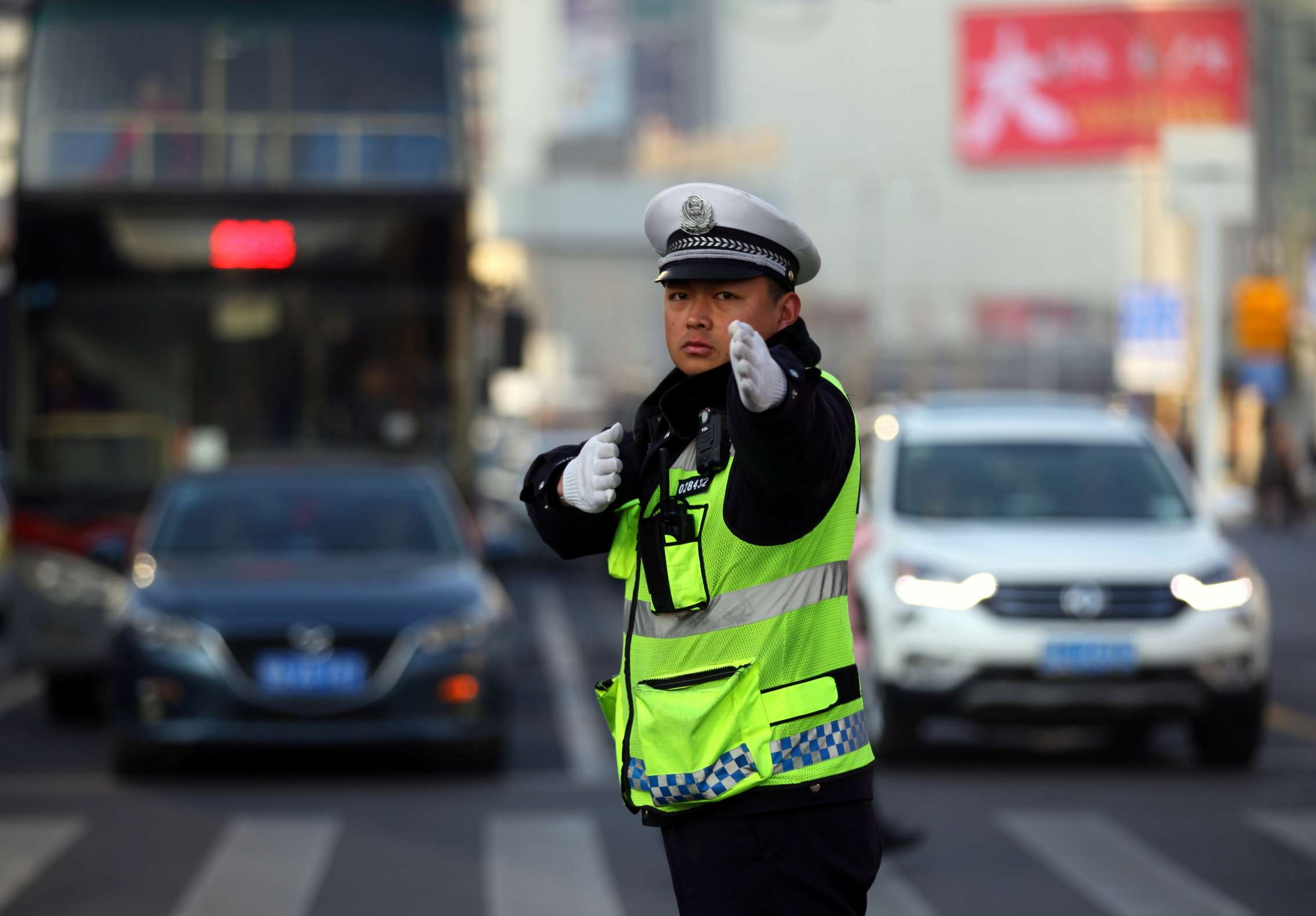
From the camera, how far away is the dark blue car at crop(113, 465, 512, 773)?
10766 mm

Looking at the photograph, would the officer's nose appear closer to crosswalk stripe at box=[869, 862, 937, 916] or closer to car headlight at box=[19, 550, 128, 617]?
crosswalk stripe at box=[869, 862, 937, 916]

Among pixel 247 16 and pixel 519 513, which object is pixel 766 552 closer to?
pixel 247 16

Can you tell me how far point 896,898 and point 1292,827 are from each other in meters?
2.40

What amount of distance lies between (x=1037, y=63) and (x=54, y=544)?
93084mm

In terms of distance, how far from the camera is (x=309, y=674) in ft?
35.4

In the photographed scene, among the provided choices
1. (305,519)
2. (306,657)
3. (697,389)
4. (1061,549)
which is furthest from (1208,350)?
(697,389)

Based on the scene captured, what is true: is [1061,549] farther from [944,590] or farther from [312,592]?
[312,592]

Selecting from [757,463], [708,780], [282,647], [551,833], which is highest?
[757,463]

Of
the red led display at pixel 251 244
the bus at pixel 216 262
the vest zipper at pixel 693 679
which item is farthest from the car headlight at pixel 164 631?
the vest zipper at pixel 693 679

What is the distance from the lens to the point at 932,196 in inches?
4240

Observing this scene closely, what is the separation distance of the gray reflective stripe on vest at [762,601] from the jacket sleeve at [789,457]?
9 cm

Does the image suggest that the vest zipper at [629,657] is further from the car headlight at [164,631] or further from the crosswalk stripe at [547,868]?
Answer: the car headlight at [164,631]

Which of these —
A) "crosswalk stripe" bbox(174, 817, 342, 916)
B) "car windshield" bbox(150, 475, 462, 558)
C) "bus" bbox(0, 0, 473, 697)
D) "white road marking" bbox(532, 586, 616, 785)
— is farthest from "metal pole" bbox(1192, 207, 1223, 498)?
"crosswalk stripe" bbox(174, 817, 342, 916)

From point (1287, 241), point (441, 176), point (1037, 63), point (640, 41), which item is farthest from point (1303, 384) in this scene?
point (640, 41)
